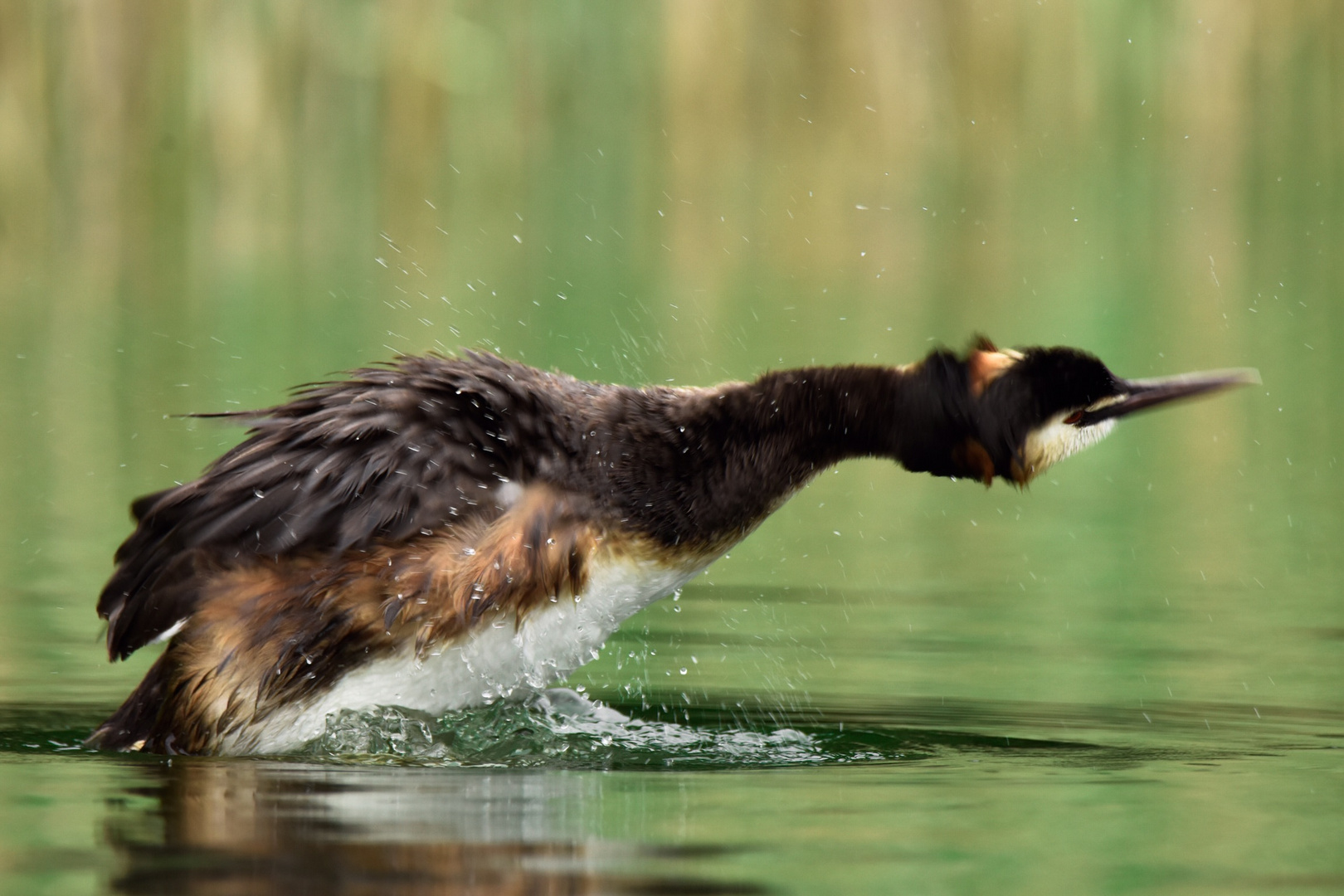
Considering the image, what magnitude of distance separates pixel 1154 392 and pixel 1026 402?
16.0 inches

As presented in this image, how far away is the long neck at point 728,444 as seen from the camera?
19.5 ft

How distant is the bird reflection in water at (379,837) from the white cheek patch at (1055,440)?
1.94 m

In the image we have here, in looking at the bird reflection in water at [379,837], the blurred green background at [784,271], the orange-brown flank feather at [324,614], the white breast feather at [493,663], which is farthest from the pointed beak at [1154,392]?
the bird reflection in water at [379,837]

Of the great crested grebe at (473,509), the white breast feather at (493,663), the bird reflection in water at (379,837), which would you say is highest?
the great crested grebe at (473,509)

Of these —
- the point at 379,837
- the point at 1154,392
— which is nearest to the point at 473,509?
the point at 379,837

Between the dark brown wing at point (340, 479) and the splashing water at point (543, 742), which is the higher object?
the dark brown wing at point (340, 479)

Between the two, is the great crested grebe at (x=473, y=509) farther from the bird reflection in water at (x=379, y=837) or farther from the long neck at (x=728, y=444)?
the bird reflection in water at (x=379, y=837)

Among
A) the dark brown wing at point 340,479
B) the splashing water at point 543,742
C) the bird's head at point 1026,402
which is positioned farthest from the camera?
the bird's head at point 1026,402

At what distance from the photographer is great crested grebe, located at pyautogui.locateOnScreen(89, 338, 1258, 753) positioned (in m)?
5.50

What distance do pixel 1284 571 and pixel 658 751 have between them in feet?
12.6

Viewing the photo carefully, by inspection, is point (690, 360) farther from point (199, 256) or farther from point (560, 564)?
point (560, 564)

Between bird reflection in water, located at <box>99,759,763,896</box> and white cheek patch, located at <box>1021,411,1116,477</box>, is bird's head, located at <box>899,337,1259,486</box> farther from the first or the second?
bird reflection in water, located at <box>99,759,763,896</box>

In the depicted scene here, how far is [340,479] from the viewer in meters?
5.65

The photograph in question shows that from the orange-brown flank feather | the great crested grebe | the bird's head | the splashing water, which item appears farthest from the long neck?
the splashing water
